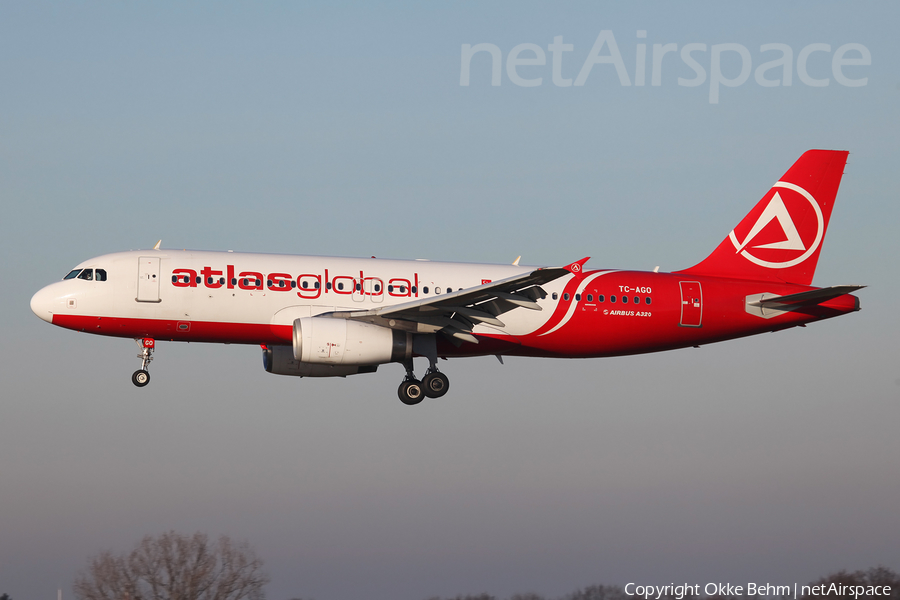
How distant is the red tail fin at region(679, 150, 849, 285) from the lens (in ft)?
124

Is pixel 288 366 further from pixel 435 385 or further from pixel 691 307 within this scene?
pixel 691 307

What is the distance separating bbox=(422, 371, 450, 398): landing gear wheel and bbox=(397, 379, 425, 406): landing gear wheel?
24cm

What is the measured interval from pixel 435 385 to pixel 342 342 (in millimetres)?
4117

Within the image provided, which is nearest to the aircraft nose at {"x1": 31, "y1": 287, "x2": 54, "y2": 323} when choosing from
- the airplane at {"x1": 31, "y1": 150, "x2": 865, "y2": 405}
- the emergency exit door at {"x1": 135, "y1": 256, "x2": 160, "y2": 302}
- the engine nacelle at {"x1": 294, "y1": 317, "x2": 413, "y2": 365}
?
the airplane at {"x1": 31, "y1": 150, "x2": 865, "y2": 405}

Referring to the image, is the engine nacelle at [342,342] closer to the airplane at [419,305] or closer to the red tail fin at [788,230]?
the airplane at [419,305]

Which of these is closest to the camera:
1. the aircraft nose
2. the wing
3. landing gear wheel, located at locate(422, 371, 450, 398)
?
the wing

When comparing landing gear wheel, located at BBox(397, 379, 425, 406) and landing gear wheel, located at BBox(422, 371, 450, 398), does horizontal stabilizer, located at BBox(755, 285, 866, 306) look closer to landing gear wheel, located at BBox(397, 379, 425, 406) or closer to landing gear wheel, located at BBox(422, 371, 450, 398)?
landing gear wheel, located at BBox(422, 371, 450, 398)

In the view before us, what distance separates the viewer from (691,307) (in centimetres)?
3562

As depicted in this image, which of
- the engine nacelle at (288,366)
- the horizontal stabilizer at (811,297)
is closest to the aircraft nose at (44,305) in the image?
the engine nacelle at (288,366)

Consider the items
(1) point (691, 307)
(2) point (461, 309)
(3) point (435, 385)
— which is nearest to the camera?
(2) point (461, 309)

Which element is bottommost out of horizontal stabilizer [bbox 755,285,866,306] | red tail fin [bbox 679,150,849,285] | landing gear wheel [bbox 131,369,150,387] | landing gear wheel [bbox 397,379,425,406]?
landing gear wheel [bbox 397,379,425,406]

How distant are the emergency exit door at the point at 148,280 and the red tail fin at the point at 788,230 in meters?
18.8

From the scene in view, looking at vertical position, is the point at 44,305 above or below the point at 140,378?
above

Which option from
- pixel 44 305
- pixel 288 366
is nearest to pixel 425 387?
pixel 288 366
